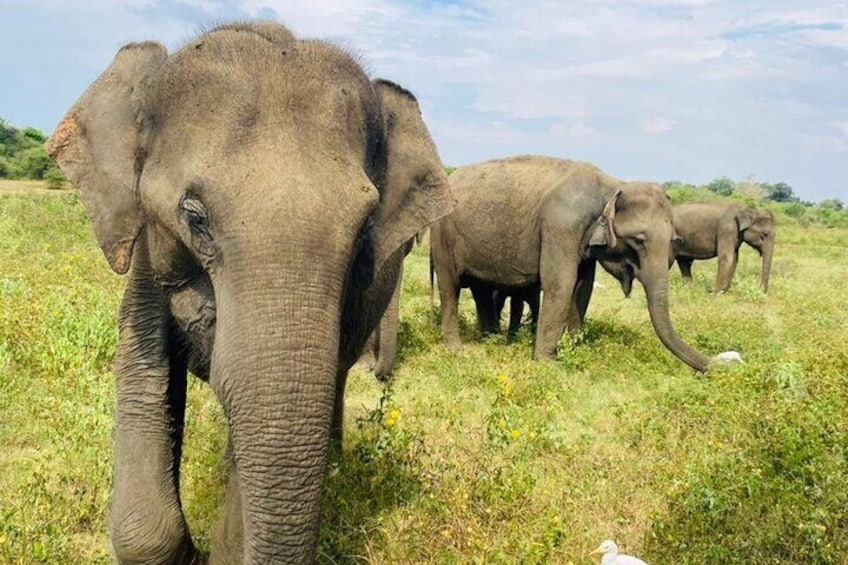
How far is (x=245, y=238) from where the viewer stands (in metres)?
2.52

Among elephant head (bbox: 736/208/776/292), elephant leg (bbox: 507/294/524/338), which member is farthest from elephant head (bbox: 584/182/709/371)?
elephant head (bbox: 736/208/776/292)

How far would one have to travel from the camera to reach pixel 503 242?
10250mm

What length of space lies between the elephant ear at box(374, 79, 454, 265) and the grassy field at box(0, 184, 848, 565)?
1346 mm

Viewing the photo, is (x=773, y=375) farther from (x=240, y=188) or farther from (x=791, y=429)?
(x=240, y=188)

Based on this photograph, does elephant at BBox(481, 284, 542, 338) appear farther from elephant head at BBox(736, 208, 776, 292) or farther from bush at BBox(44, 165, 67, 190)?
bush at BBox(44, 165, 67, 190)

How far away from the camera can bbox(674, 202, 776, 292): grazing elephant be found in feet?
66.0

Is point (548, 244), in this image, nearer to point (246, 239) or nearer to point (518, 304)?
point (518, 304)

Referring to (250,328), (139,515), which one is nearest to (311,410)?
(250,328)

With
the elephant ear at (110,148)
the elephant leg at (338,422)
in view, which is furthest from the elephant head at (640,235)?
the elephant ear at (110,148)

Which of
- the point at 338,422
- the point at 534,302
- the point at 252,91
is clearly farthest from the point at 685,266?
the point at 252,91

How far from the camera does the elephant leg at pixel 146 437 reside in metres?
3.39

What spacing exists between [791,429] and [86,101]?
146 inches

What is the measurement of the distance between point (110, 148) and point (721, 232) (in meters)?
19.4

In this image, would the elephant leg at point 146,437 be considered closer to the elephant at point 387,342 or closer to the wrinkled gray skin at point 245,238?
the wrinkled gray skin at point 245,238
